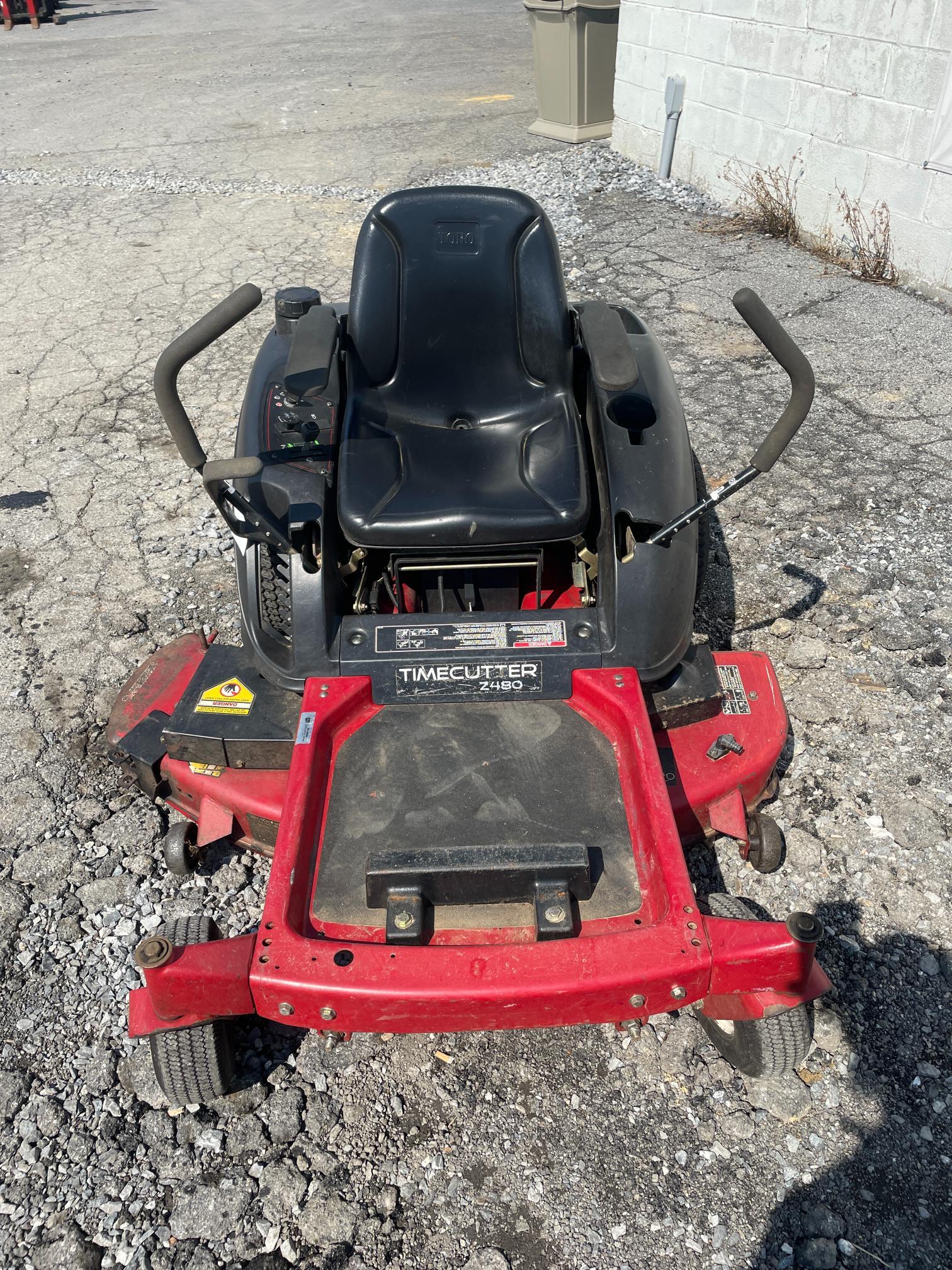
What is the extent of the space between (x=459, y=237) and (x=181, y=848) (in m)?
1.97

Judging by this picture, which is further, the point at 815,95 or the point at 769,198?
the point at 769,198

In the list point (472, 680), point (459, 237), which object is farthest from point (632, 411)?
point (472, 680)

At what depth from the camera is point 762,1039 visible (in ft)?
6.56

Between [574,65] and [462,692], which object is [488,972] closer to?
[462,692]

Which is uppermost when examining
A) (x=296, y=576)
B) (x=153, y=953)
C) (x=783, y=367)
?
(x=783, y=367)

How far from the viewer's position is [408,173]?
7738 millimetres

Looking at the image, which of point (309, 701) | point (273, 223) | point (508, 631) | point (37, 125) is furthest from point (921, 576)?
point (37, 125)

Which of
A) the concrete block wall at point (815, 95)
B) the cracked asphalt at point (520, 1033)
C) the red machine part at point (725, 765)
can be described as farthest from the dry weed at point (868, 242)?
the red machine part at point (725, 765)

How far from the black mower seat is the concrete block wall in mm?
3399

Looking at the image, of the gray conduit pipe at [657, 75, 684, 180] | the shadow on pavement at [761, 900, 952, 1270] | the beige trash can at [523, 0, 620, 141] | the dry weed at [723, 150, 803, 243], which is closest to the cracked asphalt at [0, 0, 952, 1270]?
the shadow on pavement at [761, 900, 952, 1270]

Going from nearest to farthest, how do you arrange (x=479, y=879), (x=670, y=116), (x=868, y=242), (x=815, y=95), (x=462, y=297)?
(x=479, y=879) < (x=462, y=297) < (x=868, y=242) < (x=815, y=95) < (x=670, y=116)

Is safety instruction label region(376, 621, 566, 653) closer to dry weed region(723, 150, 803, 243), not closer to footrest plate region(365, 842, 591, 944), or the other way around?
footrest plate region(365, 842, 591, 944)

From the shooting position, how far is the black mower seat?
2.84m

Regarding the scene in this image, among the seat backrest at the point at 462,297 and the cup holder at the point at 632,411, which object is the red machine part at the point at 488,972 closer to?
the cup holder at the point at 632,411
